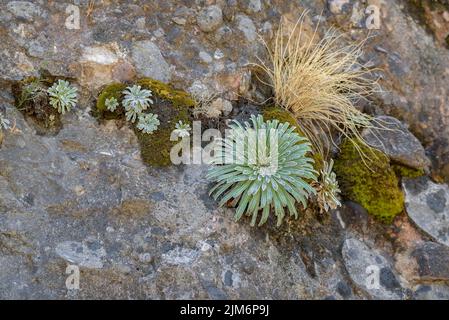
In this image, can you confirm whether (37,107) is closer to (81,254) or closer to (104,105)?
(104,105)

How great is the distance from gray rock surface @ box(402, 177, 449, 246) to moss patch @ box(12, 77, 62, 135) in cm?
289

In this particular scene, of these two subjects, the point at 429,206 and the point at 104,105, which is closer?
the point at 104,105

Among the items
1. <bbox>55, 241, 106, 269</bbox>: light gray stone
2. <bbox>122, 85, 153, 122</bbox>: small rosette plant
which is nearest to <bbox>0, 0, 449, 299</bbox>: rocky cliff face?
<bbox>55, 241, 106, 269</bbox>: light gray stone

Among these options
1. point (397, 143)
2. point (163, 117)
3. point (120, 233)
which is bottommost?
point (120, 233)

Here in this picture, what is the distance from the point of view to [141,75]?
4391mm

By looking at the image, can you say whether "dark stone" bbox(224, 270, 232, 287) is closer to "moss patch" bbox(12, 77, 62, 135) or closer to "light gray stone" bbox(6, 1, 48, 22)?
"moss patch" bbox(12, 77, 62, 135)

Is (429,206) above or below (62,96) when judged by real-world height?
above

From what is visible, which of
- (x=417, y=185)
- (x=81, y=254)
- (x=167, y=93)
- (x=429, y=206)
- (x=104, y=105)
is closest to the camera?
(x=81, y=254)

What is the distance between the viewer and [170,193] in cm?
396

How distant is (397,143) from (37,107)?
2974 millimetres

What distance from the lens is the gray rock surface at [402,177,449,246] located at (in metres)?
4.35

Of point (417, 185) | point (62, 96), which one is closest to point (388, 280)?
point (417, 185)

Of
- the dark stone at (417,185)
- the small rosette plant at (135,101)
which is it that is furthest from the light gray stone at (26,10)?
the dark stone at (417,185)

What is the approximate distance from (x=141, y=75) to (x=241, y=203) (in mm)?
1391
